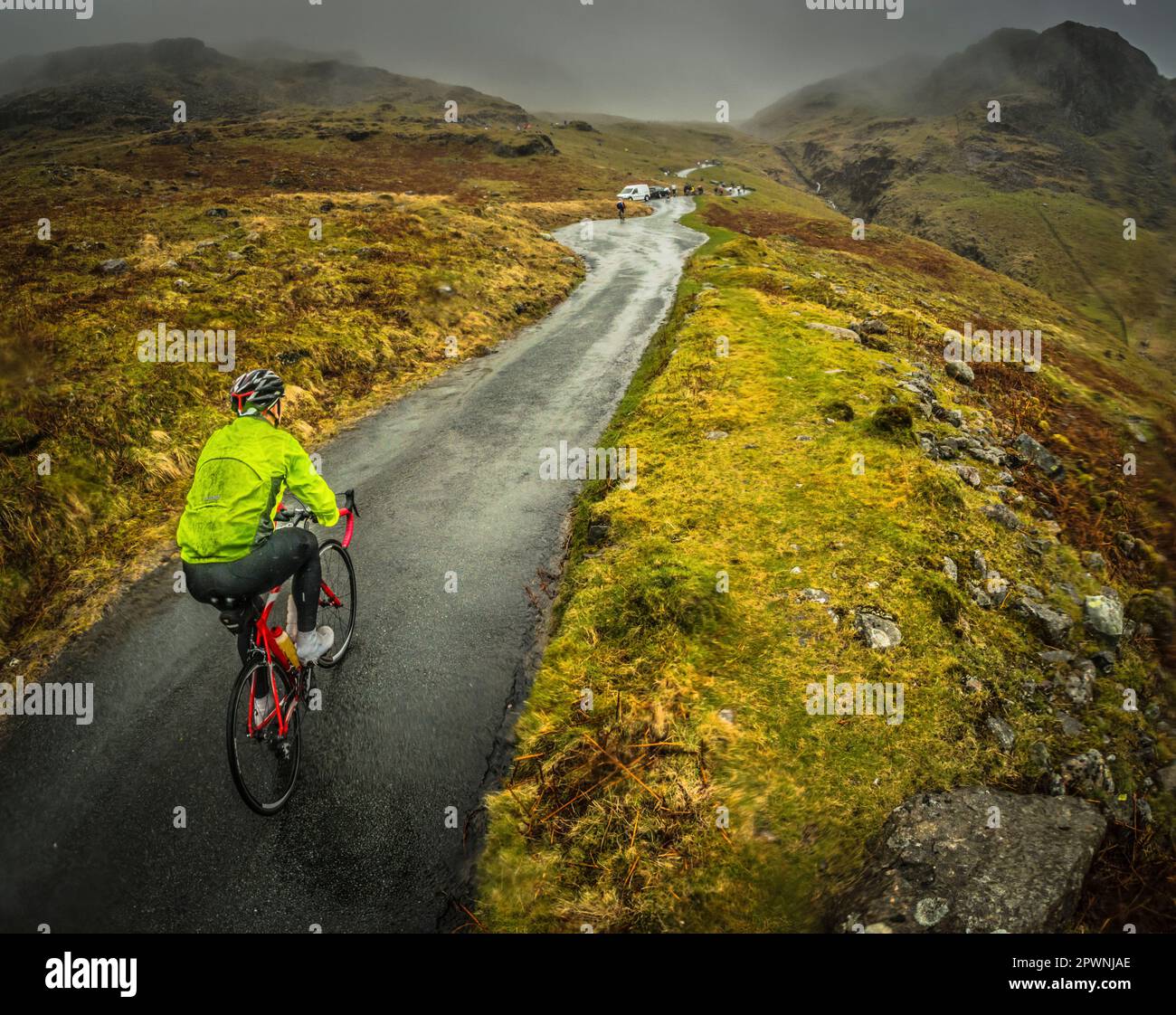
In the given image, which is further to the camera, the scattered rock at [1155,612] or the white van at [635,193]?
the white van at [635,193]

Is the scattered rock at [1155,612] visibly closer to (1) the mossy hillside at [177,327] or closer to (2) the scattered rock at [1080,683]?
(2) the scattered rock at [1080,683]

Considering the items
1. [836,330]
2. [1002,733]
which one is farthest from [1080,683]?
[836,330]

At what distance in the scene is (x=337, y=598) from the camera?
762 cm

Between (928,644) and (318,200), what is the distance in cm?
3839

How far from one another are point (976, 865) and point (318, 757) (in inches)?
247

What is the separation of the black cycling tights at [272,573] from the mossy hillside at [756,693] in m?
2.91

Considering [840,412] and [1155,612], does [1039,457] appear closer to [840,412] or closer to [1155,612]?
[840,412]

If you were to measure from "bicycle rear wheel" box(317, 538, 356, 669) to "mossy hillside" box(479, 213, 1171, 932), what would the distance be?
2875 mm

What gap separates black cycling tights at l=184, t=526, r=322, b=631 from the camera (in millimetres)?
5293

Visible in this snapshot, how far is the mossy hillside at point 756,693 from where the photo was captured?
15.7 feet

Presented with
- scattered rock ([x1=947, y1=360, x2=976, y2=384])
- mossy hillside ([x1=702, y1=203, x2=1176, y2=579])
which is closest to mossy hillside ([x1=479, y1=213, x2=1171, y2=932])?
mossy hillside ([x1=702, y1=203, x2=1176, y2=579])

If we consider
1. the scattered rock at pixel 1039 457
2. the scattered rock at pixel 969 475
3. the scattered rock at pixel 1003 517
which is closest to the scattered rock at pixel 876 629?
the scattered rock at pixel 1003 517

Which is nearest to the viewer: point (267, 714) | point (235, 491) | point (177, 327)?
point (235, 491)

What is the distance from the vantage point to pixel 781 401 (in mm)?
13219
